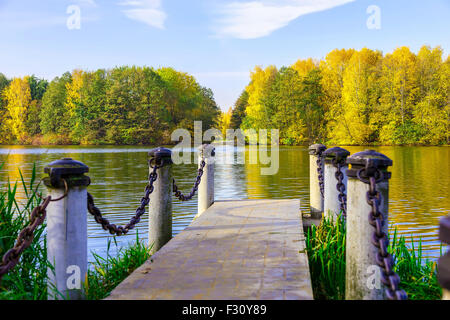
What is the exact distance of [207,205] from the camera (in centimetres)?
867

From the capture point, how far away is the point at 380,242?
3035 mm

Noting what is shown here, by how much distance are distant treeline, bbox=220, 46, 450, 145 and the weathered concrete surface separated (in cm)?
5664

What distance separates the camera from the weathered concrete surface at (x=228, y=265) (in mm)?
3766

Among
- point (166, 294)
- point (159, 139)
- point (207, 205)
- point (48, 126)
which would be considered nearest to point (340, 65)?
point (159, 139)

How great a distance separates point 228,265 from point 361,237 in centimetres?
167

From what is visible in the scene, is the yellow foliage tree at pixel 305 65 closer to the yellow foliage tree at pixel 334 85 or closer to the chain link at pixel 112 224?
the yellow foliage tree at pixel 334 85

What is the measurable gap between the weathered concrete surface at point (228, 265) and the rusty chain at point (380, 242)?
852 millimetres

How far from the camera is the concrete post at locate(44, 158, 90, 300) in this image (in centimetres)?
353

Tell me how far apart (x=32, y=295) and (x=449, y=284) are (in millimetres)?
3480

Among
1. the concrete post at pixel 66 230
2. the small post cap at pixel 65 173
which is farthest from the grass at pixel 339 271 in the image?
the small post cap at pixel 65 173

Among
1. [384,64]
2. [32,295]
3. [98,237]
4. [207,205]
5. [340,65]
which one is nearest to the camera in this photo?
[32,295]

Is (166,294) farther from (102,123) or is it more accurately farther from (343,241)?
(102,123)

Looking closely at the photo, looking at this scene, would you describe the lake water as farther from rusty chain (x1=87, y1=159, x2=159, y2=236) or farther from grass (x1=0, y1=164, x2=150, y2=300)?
rusty chain (x1=87, y1=159, x2=159, y2=236)
